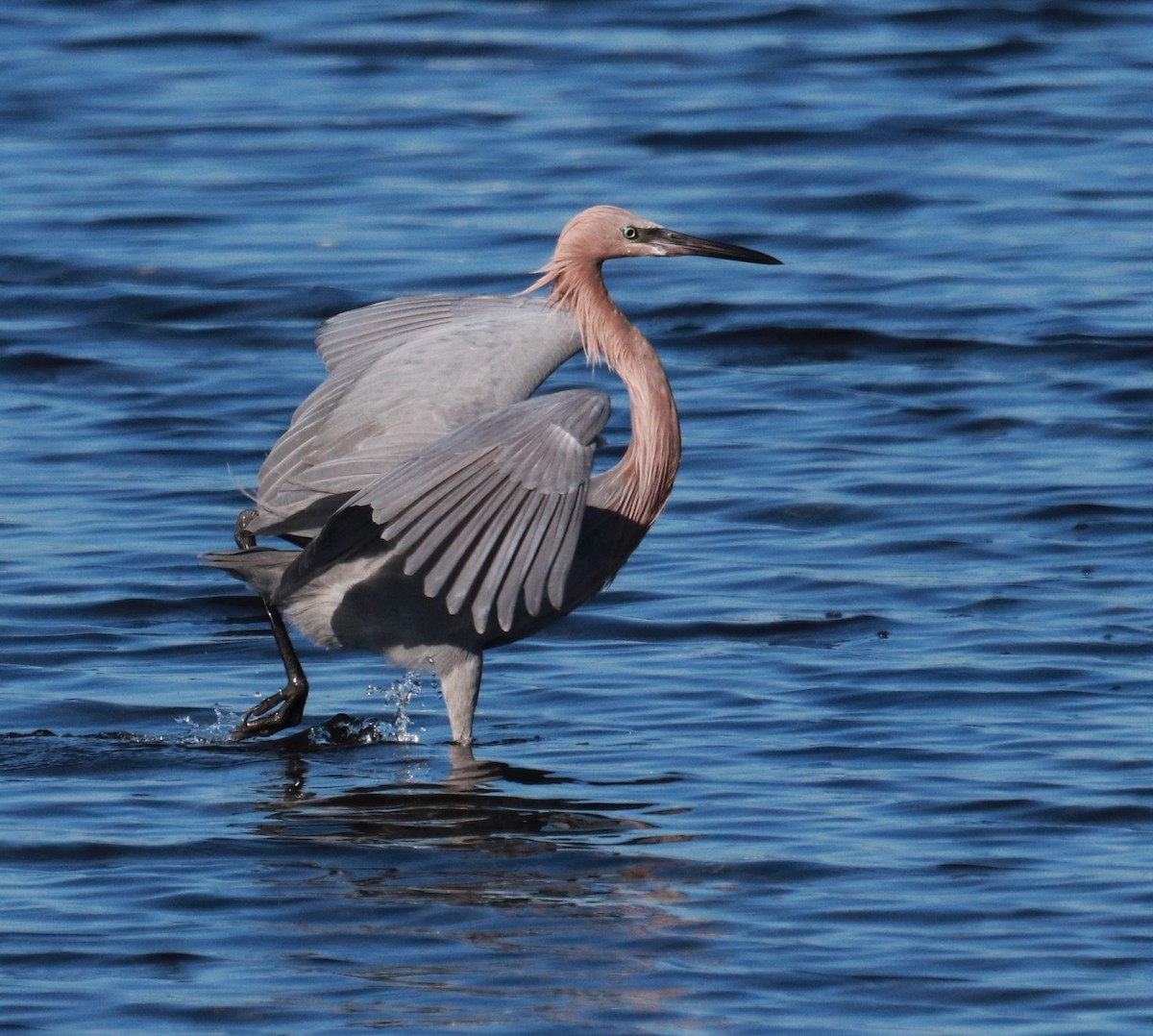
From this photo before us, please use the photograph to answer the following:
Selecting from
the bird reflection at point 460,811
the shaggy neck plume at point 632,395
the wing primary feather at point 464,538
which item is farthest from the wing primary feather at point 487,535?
the shaggy neck plume at point 632,395

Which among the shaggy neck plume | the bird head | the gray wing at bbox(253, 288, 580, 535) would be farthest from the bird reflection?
the bird head

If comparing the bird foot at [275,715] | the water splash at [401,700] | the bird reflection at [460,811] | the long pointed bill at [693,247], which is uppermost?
the long pointed bill at [693,247]

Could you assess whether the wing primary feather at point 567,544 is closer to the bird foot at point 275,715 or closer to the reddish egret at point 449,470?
the reddish egret at point 449,470

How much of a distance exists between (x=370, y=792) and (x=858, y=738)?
1.53 meters

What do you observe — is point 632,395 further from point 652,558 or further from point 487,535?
point 652,558

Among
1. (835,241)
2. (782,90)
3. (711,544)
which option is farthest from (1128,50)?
(711,544)

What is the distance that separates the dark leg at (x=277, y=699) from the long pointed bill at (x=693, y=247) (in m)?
1.60

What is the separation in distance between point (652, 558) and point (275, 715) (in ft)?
7.82

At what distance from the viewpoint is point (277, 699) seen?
7789 mm

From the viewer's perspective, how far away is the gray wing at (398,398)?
7.42 m

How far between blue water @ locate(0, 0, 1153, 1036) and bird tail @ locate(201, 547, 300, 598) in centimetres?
60

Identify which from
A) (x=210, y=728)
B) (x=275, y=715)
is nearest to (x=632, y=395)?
(x=275, y=715)

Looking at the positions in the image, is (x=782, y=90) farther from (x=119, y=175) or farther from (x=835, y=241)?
(x=119, y=175)

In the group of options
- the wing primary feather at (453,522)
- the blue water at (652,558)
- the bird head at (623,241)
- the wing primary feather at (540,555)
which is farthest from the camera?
the bird head at (623,241)
